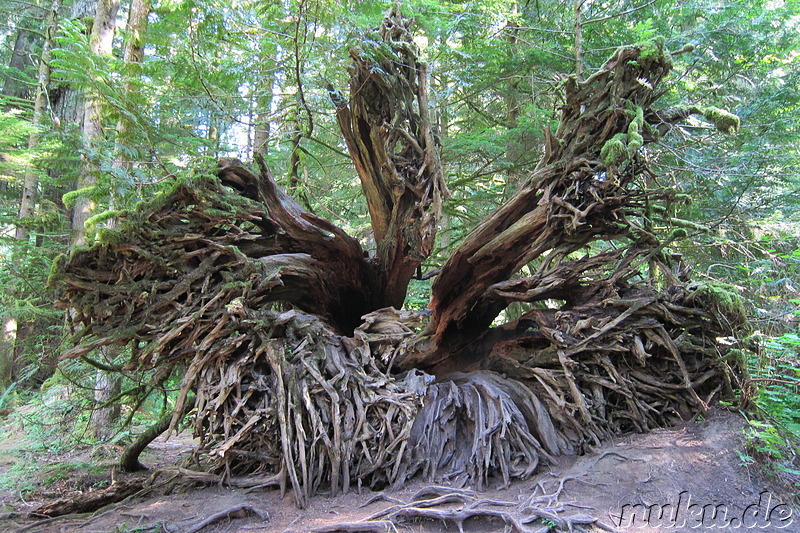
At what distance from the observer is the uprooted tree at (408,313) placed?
13.1 feet

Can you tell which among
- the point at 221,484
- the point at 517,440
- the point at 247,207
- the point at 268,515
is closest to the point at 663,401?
the point at 517,440

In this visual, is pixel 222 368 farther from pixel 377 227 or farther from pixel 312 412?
pixel 377 227

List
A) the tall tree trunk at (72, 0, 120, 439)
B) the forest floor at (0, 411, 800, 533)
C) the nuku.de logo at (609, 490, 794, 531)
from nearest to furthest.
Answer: the nuku.de logo at (609, 490, 794, 531), the forest floor at (0, 411, 800, 533), the tall tree trunk at (72, 0, 120, 439)

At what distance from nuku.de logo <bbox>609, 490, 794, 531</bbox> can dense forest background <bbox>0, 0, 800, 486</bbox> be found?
486 mm

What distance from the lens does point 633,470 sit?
354 centimetres

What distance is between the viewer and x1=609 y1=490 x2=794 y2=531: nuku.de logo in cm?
282

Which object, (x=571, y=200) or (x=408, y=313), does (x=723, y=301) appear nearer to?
(x=571, y=200)

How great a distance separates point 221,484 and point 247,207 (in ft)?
9.32

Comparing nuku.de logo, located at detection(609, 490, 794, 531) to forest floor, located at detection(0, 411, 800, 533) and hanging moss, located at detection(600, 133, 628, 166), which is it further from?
hanging moss, located at detection(600, 133, 628, 166)

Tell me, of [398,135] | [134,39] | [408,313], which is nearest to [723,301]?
[408,313]

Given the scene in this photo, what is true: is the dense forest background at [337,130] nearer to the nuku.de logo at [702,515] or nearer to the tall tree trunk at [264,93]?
the tall tree trunk at [264,93]

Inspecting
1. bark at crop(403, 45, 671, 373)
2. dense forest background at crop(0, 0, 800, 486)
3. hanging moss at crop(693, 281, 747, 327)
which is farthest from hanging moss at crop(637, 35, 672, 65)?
hanging moss at crop(693, 281, 747, 327)

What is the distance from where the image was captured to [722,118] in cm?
425

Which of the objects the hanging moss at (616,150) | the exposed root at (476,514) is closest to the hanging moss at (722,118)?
the hanging moss at (616,150)
